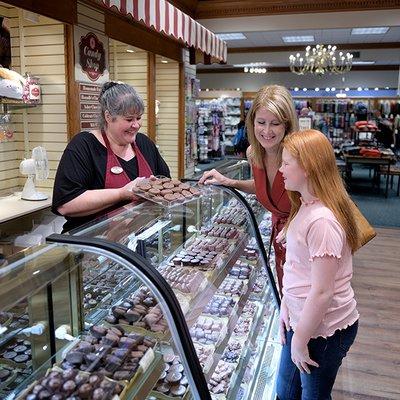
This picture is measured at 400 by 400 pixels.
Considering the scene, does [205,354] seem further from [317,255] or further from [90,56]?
[90,56]

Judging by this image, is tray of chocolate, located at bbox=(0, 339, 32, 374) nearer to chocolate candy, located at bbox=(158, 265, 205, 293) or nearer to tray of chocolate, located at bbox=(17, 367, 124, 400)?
tray of chocolate, located at bbox=(17, 367, 124, 400)

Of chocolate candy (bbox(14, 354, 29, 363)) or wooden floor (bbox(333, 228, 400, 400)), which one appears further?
wooden floor (bbox(333, 228, 400, 400))

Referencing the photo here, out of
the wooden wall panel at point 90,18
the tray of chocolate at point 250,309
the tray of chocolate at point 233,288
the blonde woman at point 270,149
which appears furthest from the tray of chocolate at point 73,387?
the wooden wall panel at point 90,18

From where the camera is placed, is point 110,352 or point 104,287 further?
point 104,287

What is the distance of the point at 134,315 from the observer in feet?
5.87

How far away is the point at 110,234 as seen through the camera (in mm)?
1685

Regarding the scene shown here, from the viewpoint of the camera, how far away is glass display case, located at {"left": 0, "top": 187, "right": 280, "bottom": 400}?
1352 mm

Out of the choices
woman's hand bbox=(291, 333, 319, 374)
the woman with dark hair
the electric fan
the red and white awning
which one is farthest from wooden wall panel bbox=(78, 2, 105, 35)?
woman's hand bbox=(291, 333, 319, 374)

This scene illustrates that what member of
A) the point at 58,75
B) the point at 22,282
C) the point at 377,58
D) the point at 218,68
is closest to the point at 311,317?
the point at 22,282

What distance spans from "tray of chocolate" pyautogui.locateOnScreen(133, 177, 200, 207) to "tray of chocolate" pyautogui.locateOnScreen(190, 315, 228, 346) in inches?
24.7

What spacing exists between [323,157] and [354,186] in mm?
10205

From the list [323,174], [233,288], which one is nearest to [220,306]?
[233,288]

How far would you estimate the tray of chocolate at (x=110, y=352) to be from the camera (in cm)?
145

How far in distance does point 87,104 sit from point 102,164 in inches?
105
